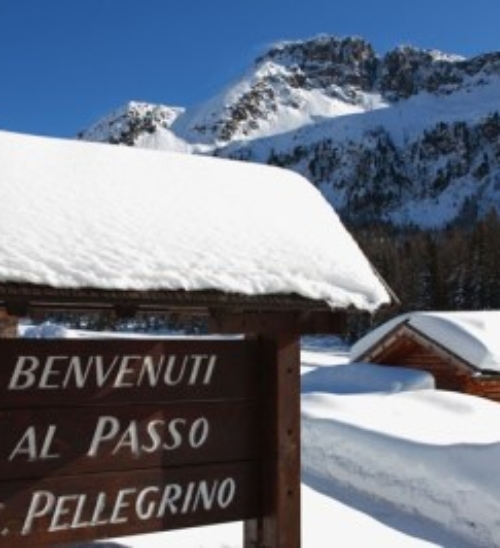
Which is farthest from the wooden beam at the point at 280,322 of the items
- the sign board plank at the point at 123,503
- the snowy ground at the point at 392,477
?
the snowy ground at the point at 392,477

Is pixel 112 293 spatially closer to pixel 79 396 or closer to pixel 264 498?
pixel 79 396

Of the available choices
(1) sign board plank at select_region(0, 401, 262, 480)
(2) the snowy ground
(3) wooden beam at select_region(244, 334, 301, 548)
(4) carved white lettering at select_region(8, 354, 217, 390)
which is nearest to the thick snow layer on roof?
(3) wooden beam at select_region(244, 334, 301, 548)

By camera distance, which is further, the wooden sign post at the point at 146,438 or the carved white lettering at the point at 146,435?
the carved white lettering at the point at 146,435

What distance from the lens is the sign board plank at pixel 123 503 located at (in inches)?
181

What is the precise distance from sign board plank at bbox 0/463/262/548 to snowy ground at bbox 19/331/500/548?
132 cm

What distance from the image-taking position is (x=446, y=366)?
21.9 m

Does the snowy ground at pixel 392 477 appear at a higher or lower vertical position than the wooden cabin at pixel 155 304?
lower

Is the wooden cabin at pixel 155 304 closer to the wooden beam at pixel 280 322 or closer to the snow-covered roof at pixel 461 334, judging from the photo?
the wooden beam at pixel 280 322

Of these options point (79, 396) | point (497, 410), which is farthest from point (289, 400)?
point (497, 410)

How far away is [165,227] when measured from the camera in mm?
4949

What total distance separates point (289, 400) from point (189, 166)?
170 centimetres

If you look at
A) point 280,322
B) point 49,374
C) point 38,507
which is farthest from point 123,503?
point 280,322

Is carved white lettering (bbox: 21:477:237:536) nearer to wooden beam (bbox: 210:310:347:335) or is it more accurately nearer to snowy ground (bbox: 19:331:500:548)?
wooden beam (bbox: 210:310:347:335)

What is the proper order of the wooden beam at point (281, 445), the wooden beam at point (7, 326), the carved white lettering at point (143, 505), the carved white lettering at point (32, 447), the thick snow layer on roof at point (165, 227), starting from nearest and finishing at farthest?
the thick snow layer on roof at point (165, 227) < the carved white lettering at point (32, 447) < the carved white lettering at point (143, 505) < the wooden beam at point (281, 445) < the wooden beam at point (7, 326)
